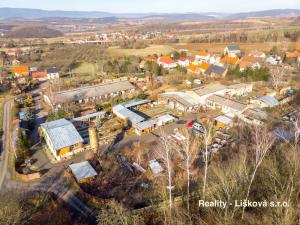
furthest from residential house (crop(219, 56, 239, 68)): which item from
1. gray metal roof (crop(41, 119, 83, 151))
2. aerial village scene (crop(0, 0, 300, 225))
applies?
gray metal roof (crop(41, 119, 83, 151))

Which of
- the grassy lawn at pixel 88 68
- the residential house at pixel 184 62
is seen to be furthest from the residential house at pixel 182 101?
the grassy lawn at pixel 88 68

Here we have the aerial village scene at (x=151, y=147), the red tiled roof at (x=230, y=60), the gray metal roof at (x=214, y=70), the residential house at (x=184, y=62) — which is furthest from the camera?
the residential house at (x=184, y=62)

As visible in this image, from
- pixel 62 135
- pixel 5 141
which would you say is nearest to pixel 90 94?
pixel 5 141

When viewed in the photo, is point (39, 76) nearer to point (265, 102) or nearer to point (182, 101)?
point (182, 101)

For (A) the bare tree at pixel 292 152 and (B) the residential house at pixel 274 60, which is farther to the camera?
(B) the residential house at pixel 274 60

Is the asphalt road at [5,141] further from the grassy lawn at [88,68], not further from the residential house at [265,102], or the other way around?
the residential house at [265,102]

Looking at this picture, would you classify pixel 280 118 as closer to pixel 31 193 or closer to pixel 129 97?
pixel 129 97

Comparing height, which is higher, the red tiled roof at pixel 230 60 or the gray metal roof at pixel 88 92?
the red tiled roof at pixel 230 60

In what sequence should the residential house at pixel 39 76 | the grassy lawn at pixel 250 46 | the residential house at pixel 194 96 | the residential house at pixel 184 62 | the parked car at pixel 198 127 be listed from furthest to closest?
the grassy lawn at pixel 250 46 < the residential house at pixel 184 62 < the residential house at pixel 39 76 < the residential house at pixel 194 96 < the parked car at pixel 198 127
